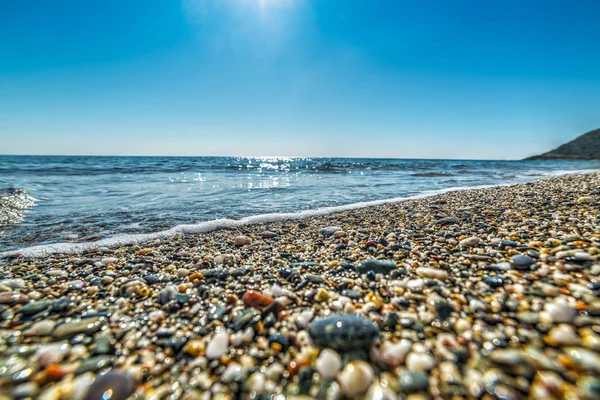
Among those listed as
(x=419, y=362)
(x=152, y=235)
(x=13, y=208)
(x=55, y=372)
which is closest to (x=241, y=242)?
(x=152, y=235)

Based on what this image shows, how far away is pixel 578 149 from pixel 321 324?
91.9 m

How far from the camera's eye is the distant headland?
57.2m

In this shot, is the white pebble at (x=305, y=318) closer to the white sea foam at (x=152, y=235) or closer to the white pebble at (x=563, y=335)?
the white pebble at (x=563, y=335)

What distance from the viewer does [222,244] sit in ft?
12.3

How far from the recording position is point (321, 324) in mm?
1521

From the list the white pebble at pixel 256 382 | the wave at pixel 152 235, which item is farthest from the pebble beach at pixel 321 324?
the wave at pixel 152 235

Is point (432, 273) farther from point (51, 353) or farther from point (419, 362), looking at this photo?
point (51, 353)

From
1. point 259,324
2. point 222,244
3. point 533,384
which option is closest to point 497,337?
point 533,384

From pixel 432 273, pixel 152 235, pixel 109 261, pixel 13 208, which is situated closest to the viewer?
pixel 432 273

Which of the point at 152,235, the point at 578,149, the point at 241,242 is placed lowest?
the point at 152,235

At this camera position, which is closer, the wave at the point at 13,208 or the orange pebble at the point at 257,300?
the orange pebble at the point at 257,300

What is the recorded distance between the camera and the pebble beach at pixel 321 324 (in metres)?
1.20

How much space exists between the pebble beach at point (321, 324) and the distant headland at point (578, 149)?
78967 mm

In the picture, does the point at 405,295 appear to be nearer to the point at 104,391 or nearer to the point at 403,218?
the point at 104,391
